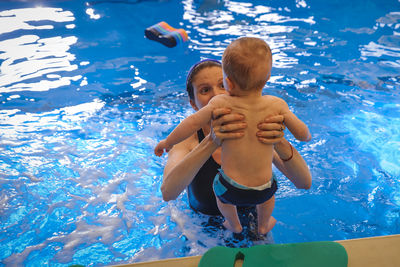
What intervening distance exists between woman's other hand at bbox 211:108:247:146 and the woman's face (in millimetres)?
604

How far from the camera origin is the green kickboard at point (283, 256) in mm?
1428

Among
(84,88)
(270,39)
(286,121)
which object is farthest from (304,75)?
(286,121)

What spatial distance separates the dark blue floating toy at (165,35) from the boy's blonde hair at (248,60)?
207 inches

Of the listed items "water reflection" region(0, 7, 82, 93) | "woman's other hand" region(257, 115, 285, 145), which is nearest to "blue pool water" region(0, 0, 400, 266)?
"water reflection" region(0, 7, 82, 93)

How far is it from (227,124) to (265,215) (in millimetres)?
753

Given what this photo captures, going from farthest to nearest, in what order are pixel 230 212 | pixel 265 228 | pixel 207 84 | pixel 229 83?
1. pixel 207 84
2. pixel 265 228
3. pixel 230 212
4. pixel 229 83

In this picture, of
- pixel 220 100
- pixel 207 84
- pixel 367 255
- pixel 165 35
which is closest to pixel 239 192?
pixel 220 100

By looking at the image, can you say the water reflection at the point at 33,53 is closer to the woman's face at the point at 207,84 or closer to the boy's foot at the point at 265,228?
the woman's face at the point at 207,84

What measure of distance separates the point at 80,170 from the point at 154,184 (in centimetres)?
88

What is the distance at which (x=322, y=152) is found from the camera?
3752 mm

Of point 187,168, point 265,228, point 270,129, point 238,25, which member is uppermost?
point 270,129

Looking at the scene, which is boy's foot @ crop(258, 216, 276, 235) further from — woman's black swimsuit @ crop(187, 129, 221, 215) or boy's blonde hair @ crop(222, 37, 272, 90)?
boy's blonde hair @ crop(222, 37, 272, 90)

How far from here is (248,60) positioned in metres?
1.38

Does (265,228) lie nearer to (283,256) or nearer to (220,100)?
(283,256)
